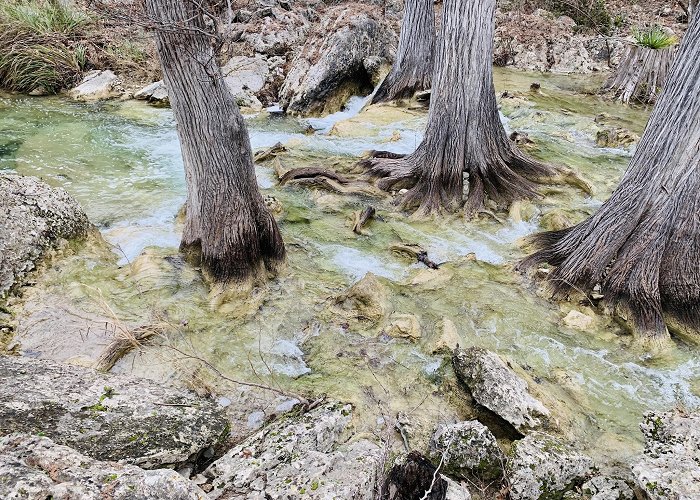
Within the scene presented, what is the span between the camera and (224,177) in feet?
13.0

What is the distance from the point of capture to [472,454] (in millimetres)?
2592

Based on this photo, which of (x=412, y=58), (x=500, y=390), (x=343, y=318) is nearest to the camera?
(x=500, y=390)

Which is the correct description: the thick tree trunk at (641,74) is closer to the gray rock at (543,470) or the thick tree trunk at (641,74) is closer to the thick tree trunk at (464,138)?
the thick tree trunk at (464,138)

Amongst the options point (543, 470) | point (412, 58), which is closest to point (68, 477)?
point (543, 470)

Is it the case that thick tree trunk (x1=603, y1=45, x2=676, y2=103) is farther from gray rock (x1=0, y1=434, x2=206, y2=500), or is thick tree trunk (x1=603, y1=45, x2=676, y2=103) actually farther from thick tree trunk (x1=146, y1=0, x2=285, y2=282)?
gray rock (x1=0, y1=434, x2=206, y2=500)

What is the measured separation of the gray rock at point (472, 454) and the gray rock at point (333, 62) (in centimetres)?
830

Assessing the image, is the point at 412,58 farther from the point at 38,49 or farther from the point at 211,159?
the point at 38,49

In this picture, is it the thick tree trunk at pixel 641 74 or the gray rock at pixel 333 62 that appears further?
the gray rock at pixel 333 62

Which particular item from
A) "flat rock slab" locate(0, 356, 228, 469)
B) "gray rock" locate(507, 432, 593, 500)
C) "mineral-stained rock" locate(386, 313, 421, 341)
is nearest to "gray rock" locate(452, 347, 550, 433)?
"gray rock" locate(507, 432, 593, 500)

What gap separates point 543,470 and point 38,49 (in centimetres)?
1226

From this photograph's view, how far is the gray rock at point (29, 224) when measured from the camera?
397cm

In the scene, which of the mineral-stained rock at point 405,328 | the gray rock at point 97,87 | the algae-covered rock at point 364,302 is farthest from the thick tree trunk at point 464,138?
the gray rock at point 97,87

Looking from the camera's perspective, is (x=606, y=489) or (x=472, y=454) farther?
(x=472, y=454)

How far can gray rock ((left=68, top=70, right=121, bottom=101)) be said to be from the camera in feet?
33.9
